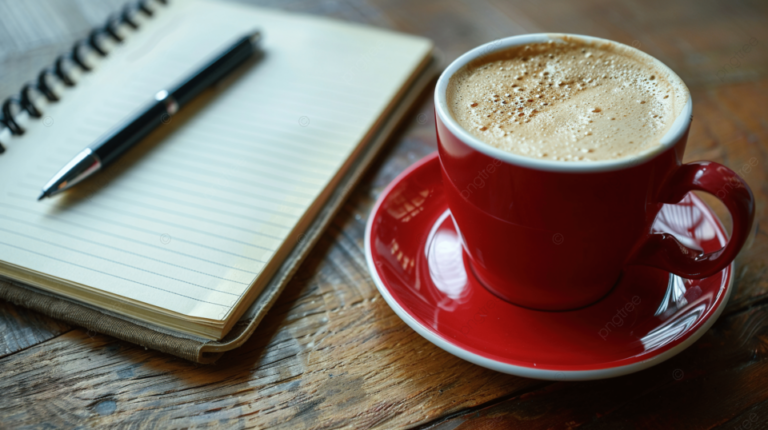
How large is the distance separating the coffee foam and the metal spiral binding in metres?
0.58

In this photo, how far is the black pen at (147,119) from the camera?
0.64 m

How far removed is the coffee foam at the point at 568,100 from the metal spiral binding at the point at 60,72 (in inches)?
22.9

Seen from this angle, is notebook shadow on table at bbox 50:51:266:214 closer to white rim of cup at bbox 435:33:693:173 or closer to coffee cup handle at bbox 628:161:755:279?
white rim of cup at bbox 435:33:693:173

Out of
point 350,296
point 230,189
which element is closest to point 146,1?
point 230,189

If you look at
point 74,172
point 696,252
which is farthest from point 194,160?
point 696,252

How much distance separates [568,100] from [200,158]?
0.45 metres

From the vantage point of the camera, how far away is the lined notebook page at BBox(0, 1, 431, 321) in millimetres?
558

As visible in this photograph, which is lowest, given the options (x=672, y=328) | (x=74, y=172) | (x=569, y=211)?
(x=672, y=328)

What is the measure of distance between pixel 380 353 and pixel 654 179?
0.94 ft

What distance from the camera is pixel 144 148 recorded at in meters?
0.72

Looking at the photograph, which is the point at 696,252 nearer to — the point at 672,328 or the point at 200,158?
the point at 672,328

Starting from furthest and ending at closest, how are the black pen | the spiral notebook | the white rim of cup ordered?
the black pen, the spiral notebook, the white rim of cup

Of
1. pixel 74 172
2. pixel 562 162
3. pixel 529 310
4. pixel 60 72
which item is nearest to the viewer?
pixel 562 162

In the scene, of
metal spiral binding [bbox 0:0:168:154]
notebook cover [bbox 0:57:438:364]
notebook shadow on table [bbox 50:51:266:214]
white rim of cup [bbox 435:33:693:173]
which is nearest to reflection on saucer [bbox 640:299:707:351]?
white rim of cup [bbox 435:33:693:173]
